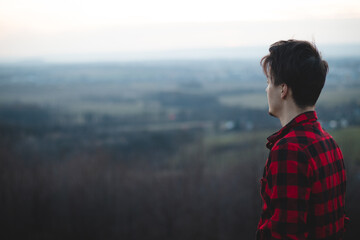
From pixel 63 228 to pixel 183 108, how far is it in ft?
35.9

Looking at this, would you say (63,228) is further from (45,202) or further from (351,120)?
(351,120)

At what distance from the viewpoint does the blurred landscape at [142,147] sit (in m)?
15.2

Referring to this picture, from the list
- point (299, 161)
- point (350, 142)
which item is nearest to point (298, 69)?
point (299, 161)

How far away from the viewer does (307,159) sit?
1.07 m

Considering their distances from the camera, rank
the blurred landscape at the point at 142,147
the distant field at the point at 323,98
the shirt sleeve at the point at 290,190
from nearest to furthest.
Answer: the shirt sleeve at the point at 290,190 < the distant field at the point at 323,98 < the blurred landscape at the point at 142,147

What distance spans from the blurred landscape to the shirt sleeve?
10818 millimetres

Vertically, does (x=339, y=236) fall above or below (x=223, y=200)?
above

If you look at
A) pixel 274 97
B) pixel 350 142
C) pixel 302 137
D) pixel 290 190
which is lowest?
pixel 350 142

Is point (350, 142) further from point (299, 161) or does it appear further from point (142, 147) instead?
point (299, 161)

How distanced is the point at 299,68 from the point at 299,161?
306mm

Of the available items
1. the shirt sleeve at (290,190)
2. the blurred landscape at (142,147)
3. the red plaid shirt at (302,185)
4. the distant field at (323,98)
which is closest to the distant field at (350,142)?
the blurred landscape at (142,147)

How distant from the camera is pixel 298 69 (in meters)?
1.12

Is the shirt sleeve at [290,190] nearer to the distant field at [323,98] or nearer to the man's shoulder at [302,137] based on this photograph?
the man's shoulder at [302,137]

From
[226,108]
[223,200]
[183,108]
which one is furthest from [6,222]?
[226,108]
